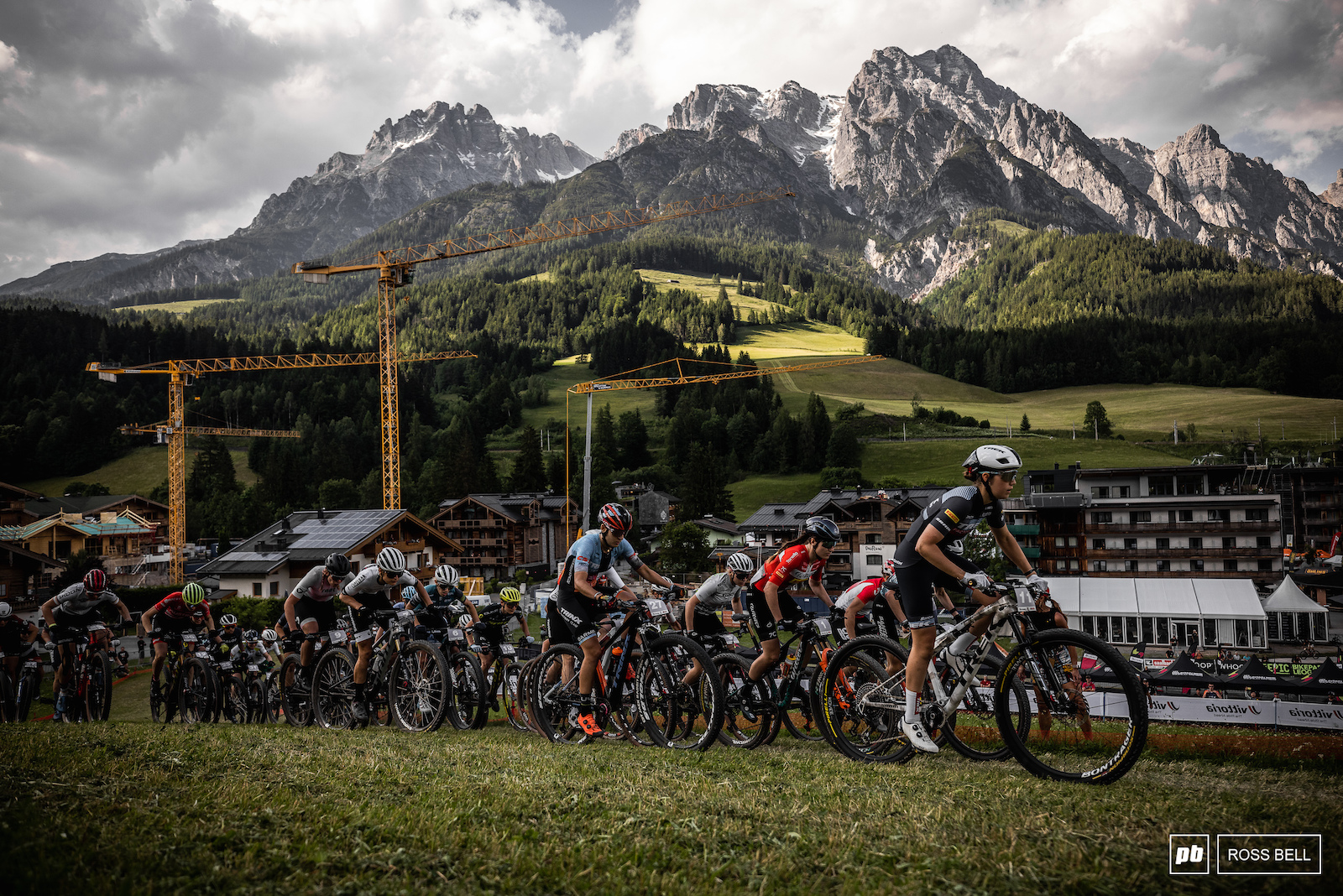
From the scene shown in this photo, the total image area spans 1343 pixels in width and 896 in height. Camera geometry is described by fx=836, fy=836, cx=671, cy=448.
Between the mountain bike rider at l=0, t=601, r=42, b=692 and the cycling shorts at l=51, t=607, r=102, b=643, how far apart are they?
2.79 feet

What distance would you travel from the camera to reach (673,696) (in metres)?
9.35

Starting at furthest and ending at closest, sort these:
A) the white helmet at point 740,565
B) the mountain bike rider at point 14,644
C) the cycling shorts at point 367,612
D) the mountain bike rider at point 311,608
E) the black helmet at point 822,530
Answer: the mountain bike rider at point 14,644, the mountain bike rider at point 311,608, the white helmet at point 740,565, the cycling shorts at point 367,612, the black helmet at point 822,530

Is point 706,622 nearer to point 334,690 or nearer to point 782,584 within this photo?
point 782,584

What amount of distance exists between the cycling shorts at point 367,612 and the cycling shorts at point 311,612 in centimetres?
159

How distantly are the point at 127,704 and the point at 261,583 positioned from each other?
136 ft

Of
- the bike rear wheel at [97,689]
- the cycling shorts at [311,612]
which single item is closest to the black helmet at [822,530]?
the cycling shorts at [311,612]

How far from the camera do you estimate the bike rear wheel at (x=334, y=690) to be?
12.4 metres

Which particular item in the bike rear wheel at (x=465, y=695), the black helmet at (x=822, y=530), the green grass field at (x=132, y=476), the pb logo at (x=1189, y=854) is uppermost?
the green grass field at (x=132, y=476)

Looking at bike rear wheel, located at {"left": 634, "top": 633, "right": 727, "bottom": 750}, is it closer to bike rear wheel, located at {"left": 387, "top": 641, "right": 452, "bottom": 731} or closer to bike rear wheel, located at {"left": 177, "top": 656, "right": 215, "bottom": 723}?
bike rear wheel, located at {"left": 387, "top": 641, "right": 452, "bottom": 731}

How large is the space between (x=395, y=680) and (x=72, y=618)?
7597 millimetres

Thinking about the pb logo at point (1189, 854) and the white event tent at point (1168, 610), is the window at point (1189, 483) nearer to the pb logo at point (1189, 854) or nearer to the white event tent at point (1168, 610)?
the white event tent at point (1168, 610)

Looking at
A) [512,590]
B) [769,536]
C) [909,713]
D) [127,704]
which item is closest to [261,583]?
[127,704]

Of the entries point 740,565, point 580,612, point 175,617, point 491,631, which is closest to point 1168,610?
point 740,565

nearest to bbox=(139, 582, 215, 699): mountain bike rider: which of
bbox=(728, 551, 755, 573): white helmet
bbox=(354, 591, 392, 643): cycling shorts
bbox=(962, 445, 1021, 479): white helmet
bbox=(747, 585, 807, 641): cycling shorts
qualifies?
bbox=(354, 591, 392, 643): cycling shorts
